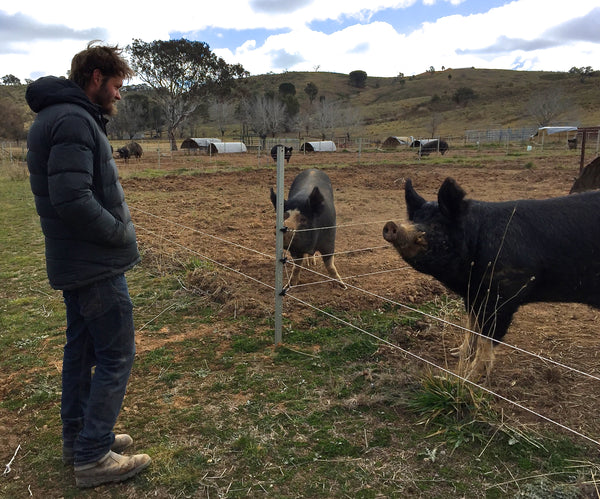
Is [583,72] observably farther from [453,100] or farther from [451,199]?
[451,199]

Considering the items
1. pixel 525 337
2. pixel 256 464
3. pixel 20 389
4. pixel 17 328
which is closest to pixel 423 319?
pixel 525 337

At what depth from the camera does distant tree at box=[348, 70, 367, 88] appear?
124 m

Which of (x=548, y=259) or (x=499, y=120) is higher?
(x=499, y=120)

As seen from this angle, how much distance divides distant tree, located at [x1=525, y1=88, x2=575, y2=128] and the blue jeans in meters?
64.0

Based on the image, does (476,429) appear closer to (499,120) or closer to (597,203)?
(597,203)

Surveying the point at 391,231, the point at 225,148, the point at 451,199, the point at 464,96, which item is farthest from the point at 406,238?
the point at 464,96

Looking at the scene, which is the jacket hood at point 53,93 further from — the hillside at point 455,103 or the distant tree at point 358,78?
the distant tree at point 358,78

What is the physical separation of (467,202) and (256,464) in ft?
7.91

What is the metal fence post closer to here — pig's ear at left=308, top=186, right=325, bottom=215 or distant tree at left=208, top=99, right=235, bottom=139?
pig's ear at left=308, top=186, right=325, bottom=215

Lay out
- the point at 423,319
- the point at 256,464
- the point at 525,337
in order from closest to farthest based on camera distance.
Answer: the point at 256,464
the point at 525,337
the point at 423,319

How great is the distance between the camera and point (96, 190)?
2307 mm

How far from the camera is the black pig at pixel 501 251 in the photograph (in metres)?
3.20

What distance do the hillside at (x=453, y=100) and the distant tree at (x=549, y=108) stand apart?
0.25m

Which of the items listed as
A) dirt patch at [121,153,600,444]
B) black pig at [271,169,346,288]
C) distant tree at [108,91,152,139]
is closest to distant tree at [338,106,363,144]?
distant tree at [108,91,152,139]
